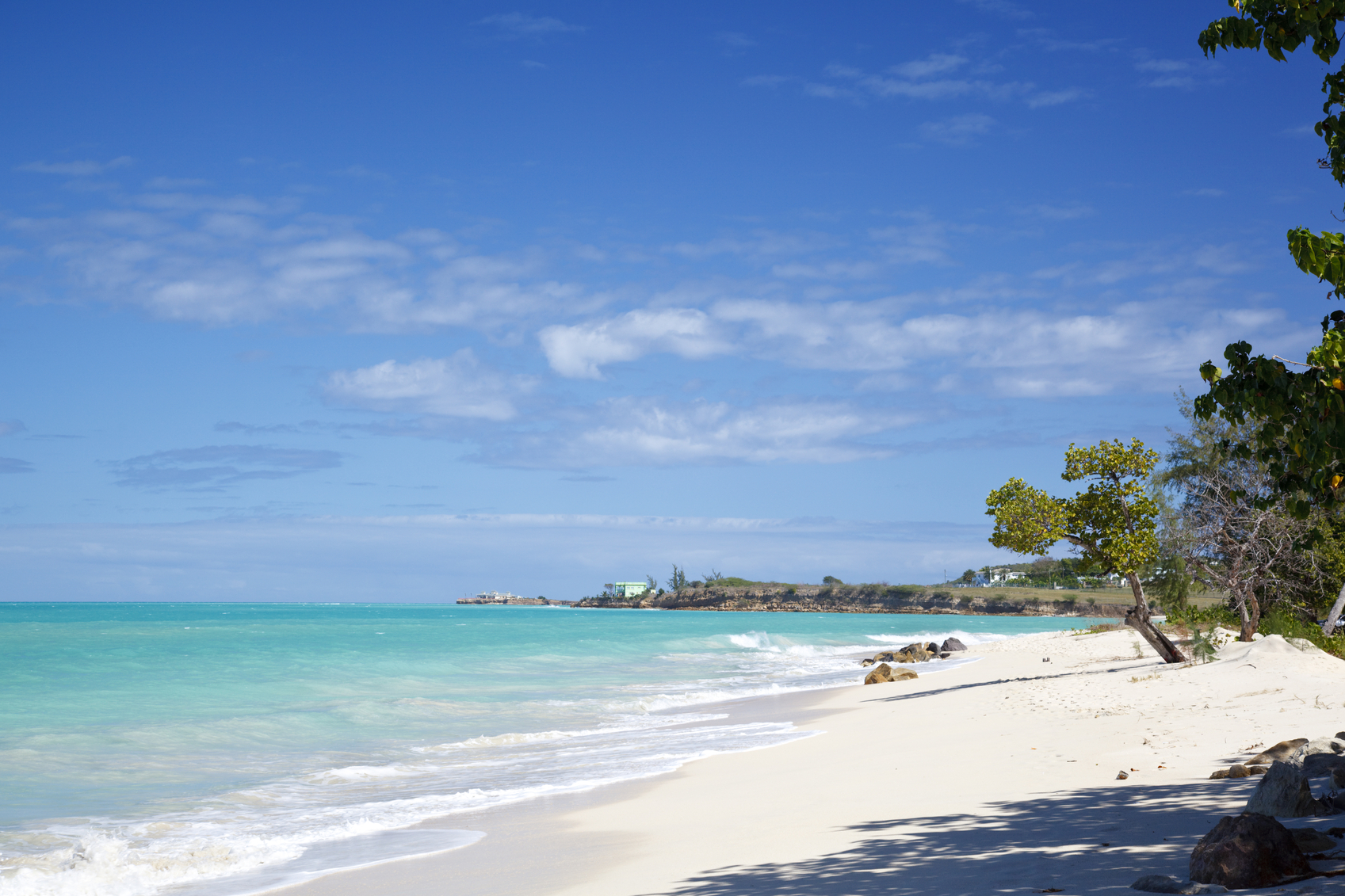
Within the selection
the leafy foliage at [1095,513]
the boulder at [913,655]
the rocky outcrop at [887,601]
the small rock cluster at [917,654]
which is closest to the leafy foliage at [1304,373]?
the leafy foliage at [1095,513]

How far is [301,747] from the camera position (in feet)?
58.2

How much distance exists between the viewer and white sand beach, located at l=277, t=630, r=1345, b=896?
689 centimetres

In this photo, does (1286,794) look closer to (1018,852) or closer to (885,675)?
(1018,852)

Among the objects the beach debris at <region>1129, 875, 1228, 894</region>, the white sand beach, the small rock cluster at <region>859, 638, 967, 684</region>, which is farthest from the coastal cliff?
the beach debris at <region>1129, 875, 1228, 894</region>

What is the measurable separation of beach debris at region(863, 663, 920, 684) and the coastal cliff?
113 meters

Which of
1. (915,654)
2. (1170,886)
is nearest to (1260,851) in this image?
(1170,886)

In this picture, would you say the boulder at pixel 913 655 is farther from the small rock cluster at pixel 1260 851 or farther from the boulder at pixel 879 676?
the small rock cluster at pixel 1260 851

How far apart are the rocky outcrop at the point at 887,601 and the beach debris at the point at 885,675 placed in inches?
4517

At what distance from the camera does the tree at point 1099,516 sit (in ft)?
63.8

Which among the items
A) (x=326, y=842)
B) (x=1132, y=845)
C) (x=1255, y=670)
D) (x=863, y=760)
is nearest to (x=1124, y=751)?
(x=863, y=760)

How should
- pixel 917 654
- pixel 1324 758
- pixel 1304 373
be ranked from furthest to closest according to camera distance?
1. pixel 917 654
2. pixel 1324 758
3. pixel 1304 373

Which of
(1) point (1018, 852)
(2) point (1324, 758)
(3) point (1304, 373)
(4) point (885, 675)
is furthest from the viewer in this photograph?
(4) point (885, 675)

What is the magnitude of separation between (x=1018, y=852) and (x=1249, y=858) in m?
1.94

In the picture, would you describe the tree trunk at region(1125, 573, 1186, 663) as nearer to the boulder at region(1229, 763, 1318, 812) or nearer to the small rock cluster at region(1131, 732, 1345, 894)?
the boulder at region(1229, 763, 1318, 812)
